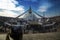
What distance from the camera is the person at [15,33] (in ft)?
10.9

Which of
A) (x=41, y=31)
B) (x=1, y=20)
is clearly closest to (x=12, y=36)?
(x=1, y=20)

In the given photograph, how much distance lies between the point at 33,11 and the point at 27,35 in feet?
1.67

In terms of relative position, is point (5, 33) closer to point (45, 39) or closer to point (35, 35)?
point (35, 35)

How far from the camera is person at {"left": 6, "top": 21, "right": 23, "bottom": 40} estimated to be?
3326 mm

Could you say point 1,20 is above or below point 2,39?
above

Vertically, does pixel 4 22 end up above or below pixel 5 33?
above

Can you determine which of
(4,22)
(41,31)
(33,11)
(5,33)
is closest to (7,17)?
(4,22)

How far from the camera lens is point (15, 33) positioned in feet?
11.0

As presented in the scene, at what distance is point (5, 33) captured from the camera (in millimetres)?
3311

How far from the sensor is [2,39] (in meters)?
3.30

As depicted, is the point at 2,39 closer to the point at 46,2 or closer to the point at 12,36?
the point at 12,36

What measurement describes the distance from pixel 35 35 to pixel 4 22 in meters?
0.68

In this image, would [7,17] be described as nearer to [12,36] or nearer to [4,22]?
[4,22]

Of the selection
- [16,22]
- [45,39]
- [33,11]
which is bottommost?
[45,39]
